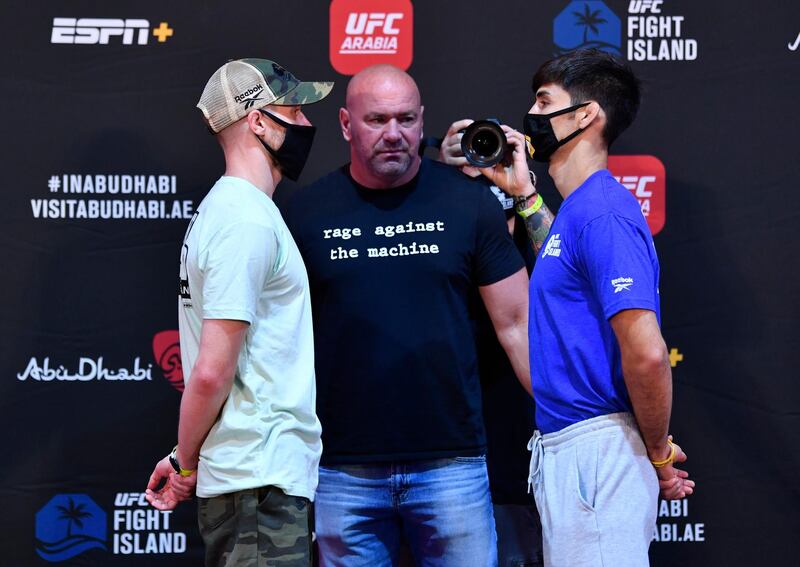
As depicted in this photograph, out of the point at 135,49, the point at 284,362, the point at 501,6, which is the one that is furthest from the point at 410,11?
the point at 284,362

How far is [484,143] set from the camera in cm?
240

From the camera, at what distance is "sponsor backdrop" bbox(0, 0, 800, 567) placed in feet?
8.66

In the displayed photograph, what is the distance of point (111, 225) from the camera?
2.66m

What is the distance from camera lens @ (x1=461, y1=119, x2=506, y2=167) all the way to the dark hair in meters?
0.33

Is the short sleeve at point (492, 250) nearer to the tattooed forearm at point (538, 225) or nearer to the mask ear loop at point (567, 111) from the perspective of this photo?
the tattooed forearm at point (538, 225)

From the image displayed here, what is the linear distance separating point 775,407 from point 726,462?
0.70ft

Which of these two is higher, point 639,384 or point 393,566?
point 639,384

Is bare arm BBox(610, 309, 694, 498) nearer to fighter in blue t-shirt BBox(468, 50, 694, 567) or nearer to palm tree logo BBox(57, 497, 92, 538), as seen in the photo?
fighter in blue t-shirt BBox(468, 50, 694, 567)

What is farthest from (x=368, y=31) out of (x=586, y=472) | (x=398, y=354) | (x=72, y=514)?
(x=72, y=514)

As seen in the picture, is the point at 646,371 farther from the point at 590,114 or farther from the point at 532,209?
the point at 532,209

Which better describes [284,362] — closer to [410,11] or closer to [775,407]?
[410,11]

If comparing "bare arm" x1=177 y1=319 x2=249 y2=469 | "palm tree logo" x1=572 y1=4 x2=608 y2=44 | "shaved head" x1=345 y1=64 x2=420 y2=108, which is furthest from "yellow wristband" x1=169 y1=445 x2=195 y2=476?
"palm tree logo" x1=572 y1=4 x2=608 y2=44

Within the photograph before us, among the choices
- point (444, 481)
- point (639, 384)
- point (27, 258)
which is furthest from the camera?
point (27, 258)

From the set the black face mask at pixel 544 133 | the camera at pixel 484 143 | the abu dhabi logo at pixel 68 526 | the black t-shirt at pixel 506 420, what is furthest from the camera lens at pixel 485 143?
the abu dhabi logo at pixel 68 526
